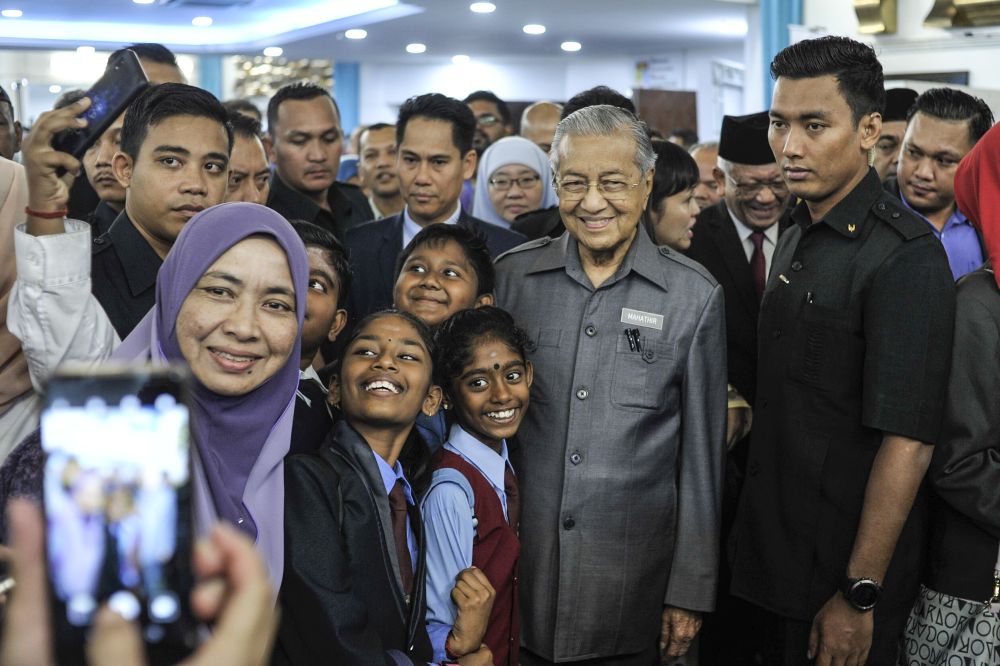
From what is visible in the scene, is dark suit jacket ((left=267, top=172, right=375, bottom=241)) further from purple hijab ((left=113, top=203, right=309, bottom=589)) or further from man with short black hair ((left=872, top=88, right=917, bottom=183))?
man with short black hair ((left=872, top=88, right=917, bottom=183))

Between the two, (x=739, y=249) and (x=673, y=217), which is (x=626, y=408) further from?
(x=739, y=249)

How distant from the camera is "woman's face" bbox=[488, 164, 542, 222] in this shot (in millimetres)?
4727

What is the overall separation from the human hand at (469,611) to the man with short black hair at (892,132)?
3072mm

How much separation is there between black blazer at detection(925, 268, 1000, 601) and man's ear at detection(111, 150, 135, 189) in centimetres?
194

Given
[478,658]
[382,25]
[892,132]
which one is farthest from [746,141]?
[382,25]

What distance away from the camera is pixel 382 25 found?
11734mm

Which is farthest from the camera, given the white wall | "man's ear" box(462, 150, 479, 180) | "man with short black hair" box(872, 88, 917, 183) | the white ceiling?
the white wall

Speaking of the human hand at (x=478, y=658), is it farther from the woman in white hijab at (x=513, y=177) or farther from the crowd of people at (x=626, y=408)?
the woman in white hijab at (x=513, y=177)

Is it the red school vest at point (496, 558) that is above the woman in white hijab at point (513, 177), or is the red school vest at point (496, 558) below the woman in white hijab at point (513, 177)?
below

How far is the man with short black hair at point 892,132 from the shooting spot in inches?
178

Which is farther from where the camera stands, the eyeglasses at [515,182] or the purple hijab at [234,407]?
the eyeglasses at [515,182]

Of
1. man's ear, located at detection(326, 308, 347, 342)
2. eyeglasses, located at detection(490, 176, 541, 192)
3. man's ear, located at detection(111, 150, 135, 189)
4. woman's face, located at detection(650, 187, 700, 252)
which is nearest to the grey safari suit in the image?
man's ear, located at detection(326, 308, 347, 342)

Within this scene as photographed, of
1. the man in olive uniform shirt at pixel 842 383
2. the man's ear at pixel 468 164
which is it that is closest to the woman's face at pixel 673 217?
the man's ear at pixel 468 164

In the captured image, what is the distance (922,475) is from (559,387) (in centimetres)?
84
